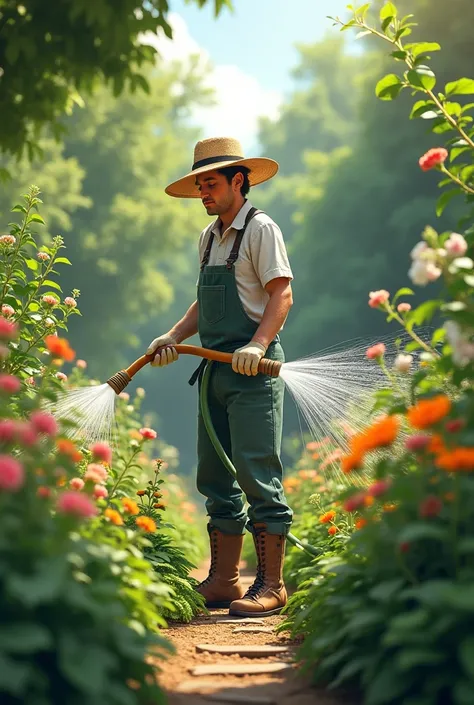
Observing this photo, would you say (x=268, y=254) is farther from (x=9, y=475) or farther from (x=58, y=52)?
(x=9, y=475)

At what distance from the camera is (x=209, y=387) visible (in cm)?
470

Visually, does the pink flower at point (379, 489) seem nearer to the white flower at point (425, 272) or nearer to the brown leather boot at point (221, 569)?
the white flower at point (425, 272)

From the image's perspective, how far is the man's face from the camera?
15.2ft

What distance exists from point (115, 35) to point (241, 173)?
176 centimetres

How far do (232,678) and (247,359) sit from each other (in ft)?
5.06

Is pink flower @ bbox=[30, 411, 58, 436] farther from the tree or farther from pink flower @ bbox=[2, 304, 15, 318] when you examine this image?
pink flower @ bbox=[2, 304, 15, 318]

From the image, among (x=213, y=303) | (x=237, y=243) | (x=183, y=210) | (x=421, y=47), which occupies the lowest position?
(x=213, y=303)

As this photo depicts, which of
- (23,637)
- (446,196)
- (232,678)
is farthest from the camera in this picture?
(446,196)

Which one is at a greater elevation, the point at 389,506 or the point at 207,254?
the point at 207,254

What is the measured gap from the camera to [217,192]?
464cm

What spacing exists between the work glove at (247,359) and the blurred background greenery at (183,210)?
974 centimetres

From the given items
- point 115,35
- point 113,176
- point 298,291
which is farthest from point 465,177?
point 113,176

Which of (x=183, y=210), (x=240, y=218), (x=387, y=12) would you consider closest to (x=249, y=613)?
(x=240, y=218)

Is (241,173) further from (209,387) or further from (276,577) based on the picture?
(276,577)
